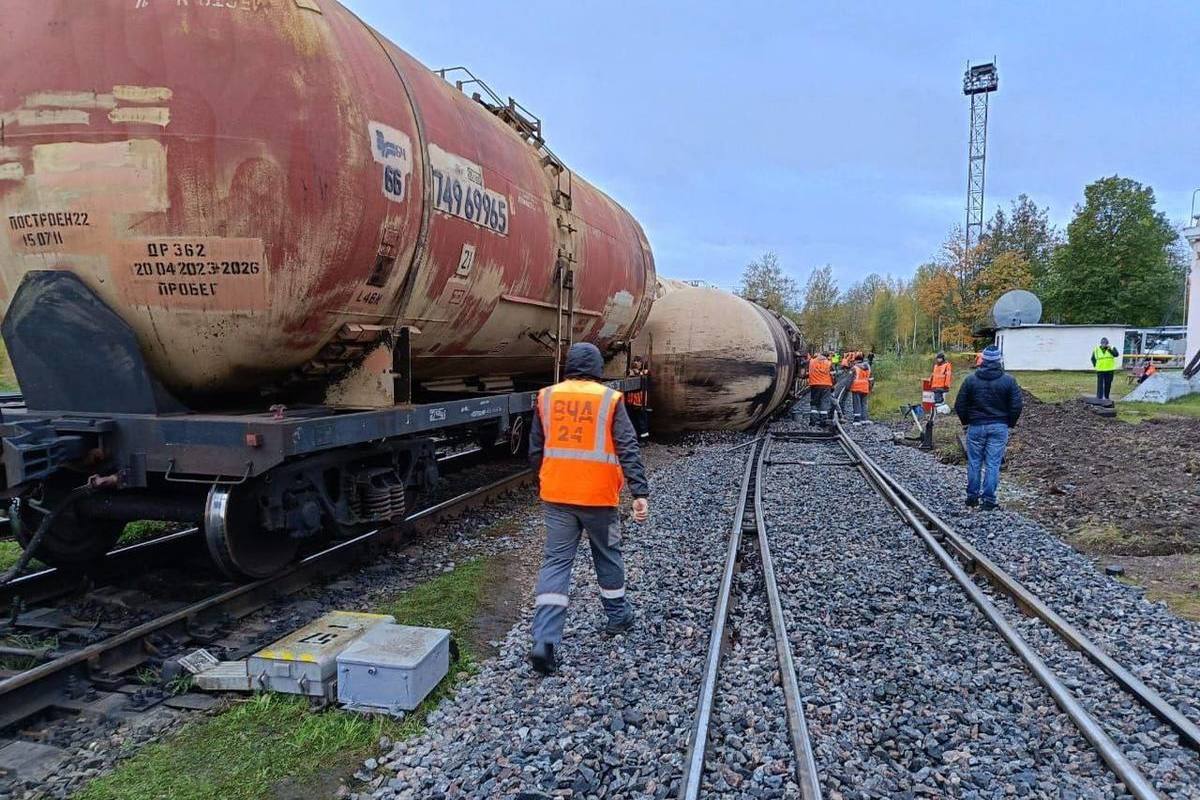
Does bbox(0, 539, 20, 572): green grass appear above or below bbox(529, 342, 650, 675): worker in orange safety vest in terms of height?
below

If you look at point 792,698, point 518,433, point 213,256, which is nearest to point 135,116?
point 213,256

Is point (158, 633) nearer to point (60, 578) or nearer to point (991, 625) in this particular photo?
point (60, 578)

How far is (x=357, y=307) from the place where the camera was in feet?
16.0

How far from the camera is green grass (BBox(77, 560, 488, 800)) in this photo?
3.00 m

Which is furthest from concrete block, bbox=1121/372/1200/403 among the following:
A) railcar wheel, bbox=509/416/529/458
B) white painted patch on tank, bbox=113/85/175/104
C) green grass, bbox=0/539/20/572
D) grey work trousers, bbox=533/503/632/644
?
green grass, bbox=0/539/20/572

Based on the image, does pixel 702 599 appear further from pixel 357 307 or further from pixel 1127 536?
pixel 1127 536

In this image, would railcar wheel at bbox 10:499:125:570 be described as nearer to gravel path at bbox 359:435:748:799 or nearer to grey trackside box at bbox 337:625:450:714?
grey trackside box at bbox 337:625:450:714

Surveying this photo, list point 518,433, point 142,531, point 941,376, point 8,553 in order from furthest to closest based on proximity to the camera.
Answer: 1. point 941,376
2. point 518,433
3. point 142,531
4. point 8,553

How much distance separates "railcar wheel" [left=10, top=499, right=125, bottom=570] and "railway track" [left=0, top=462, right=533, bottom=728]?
983 mm

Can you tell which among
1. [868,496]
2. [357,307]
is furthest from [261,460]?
[868,496]

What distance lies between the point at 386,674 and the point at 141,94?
11.1 feet

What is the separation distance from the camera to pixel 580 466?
4148 millimetres

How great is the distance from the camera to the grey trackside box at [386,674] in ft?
11.6

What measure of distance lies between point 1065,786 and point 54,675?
14.9 feet
